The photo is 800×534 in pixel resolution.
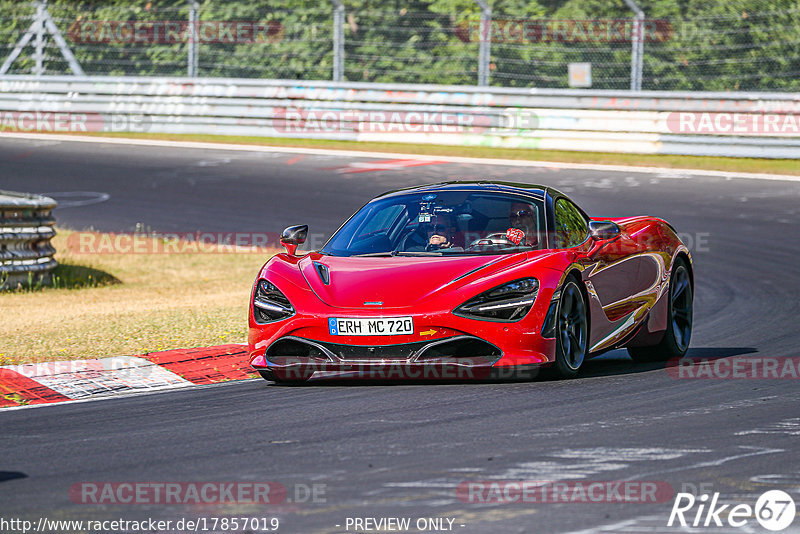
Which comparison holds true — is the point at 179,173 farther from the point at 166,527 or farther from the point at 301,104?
the point at 166,527

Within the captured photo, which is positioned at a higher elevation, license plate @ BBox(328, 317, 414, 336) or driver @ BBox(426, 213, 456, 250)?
driver @ BBox(426, 213, 456, 250)

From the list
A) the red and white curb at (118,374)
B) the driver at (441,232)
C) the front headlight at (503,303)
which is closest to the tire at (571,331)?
the front headlight at (503,303)

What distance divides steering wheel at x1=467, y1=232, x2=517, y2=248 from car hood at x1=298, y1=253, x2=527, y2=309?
0.33 meters

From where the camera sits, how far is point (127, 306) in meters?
12.6

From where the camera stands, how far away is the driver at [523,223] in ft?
28.1

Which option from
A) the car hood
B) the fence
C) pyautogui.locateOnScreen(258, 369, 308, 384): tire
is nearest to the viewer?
the car hood

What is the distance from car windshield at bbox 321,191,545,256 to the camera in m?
8.55

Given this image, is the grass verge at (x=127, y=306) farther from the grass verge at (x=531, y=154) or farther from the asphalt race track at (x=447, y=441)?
the grass verge at (x=531, y=154)

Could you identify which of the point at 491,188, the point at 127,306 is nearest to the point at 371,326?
the point at 491,188

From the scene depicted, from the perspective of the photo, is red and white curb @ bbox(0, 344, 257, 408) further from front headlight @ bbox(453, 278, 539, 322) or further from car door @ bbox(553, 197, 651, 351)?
car door @ bbox(553, 197, 651, 351)

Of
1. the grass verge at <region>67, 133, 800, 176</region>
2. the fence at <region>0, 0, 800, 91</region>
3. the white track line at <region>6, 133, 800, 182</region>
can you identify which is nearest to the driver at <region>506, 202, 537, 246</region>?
the white track line at <region>6, 133, 800, 182</region>

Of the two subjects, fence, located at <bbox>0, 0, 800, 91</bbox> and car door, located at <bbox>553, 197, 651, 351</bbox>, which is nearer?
car door, located at <bbox>553, 197, 651, 351</bbox>

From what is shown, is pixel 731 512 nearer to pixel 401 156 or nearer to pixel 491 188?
pixel 491 188

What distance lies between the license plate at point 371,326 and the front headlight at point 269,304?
353mm
